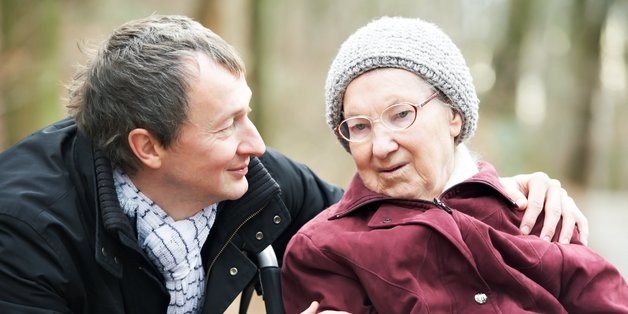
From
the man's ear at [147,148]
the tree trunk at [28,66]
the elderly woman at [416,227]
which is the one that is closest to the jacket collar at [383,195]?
the elderly woman at [416,227]

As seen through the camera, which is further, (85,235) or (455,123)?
(455,123)

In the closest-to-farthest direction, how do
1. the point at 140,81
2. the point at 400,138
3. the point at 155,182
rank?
the point at 400,138 < the point at 140,81 < the point at 155,182

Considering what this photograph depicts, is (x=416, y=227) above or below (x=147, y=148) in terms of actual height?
below

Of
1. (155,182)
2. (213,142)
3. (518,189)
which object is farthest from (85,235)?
(518,189)

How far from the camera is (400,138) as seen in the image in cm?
251

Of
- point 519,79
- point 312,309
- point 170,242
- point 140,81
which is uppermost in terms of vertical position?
point 140,81

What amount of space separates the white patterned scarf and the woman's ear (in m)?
0.85

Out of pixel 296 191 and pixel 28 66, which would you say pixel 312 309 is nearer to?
pixel 296 191

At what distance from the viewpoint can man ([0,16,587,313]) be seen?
8.36 feet

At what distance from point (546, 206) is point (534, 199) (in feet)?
0.14

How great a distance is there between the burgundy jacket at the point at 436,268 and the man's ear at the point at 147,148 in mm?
507

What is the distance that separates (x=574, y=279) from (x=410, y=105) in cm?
70

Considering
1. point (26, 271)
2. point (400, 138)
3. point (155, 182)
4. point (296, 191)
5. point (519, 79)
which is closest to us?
point (26, 271)

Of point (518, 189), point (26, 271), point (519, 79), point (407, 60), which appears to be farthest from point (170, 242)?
point (519, 79)
